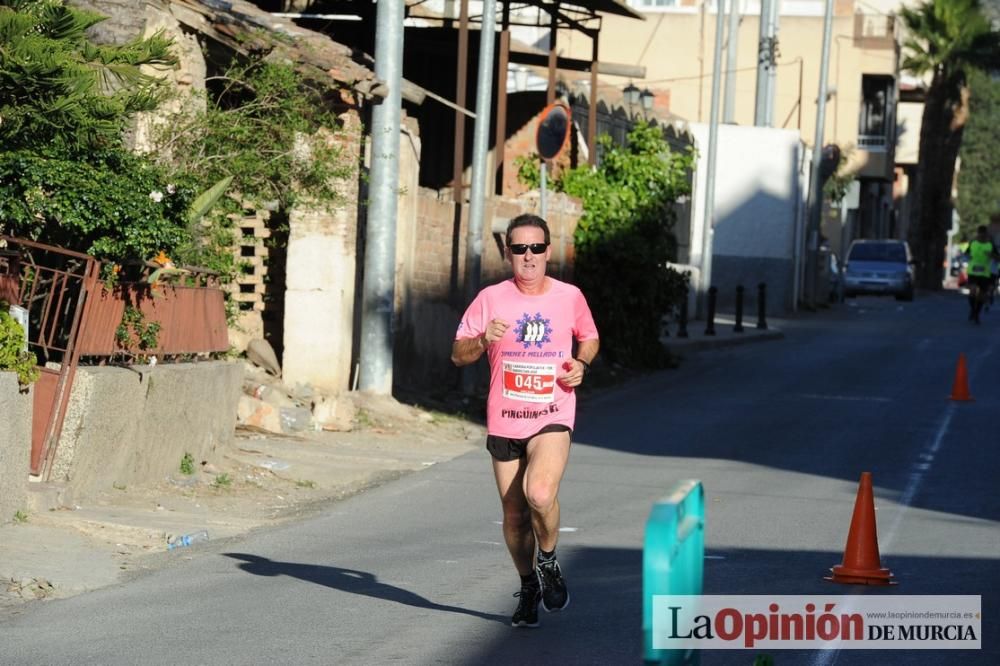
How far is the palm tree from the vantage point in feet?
199

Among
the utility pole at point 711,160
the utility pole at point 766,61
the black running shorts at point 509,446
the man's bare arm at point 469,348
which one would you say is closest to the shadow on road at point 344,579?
the black running shorts at point 509,446

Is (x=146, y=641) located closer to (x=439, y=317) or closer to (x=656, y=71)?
(x=439, y=317)

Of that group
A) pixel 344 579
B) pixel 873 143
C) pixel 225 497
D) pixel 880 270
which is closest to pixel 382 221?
pixel 225 497

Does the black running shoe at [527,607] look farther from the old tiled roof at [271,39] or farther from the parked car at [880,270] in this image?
the parked car at [880,270]

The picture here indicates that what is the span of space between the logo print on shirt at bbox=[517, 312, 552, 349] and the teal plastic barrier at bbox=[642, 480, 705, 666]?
7.17 ft

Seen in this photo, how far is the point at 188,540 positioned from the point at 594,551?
100 inches

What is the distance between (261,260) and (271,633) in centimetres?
1083

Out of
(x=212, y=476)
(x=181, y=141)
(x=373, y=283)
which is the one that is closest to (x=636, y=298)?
(x=373, y=283)

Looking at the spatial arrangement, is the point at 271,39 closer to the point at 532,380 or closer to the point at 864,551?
the point at 864,551

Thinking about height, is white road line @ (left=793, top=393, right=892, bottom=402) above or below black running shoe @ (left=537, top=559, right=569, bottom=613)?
below

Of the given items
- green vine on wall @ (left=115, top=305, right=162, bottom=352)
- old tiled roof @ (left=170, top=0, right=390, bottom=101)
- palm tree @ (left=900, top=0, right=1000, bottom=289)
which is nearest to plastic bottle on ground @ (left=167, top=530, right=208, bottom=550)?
green vine on wall @ (left=115, top=305, right=162, bottom=352)

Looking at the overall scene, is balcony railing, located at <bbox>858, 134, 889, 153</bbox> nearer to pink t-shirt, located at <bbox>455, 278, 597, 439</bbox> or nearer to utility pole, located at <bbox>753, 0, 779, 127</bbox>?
utility pole, located at <bbox>753, 0, 779, 127</bbox>

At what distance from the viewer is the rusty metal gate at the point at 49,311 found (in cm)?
1116

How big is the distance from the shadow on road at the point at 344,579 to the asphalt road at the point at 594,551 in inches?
0.9
